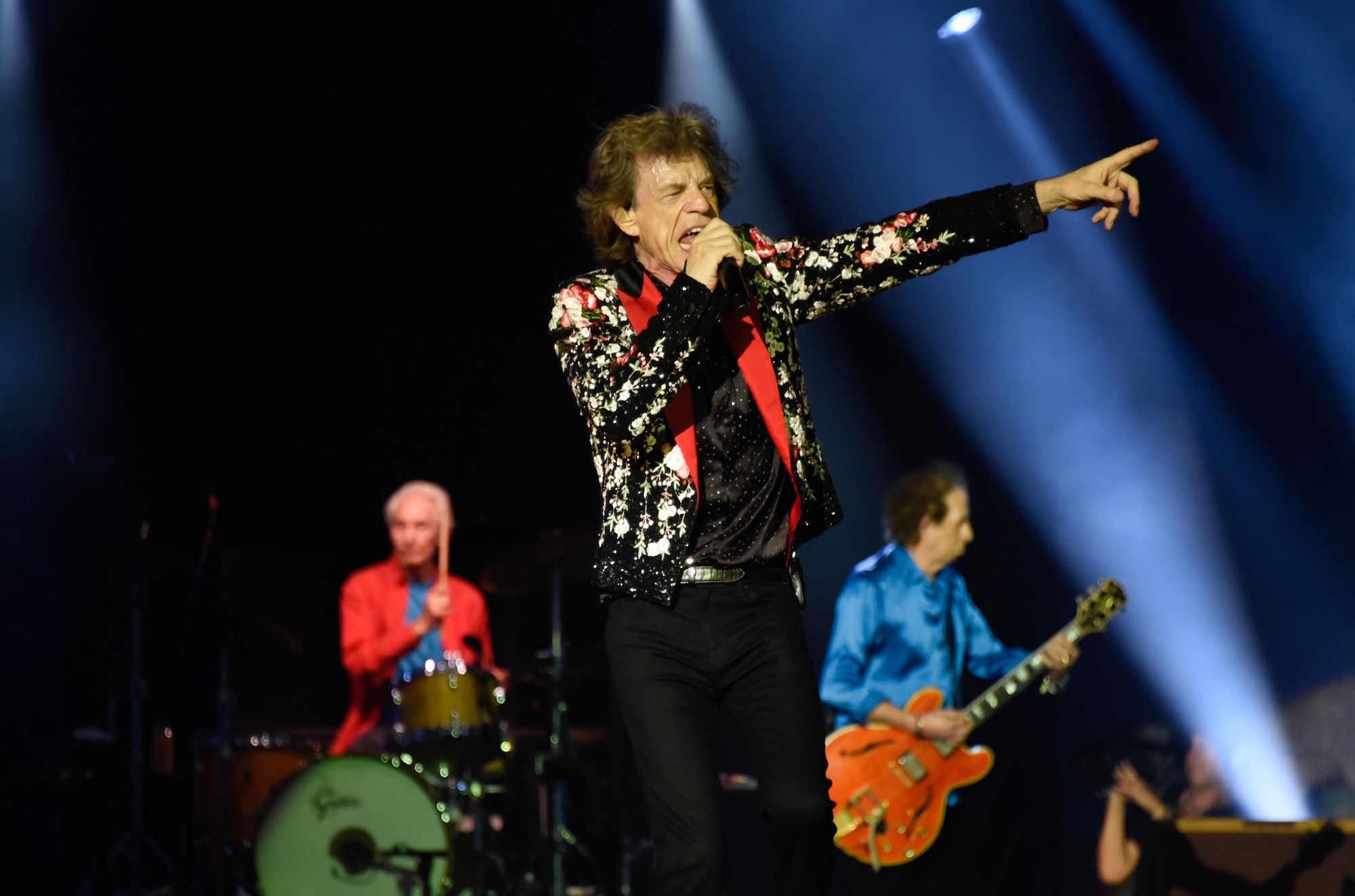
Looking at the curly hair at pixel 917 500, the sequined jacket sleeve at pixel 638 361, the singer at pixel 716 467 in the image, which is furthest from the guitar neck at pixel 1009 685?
the sequined jacket sleeve at pixel 638 361

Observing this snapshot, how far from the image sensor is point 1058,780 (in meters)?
6.26

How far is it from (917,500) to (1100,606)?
2.72 feet

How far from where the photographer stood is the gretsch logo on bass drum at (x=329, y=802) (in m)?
5.29

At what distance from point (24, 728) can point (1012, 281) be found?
536cm

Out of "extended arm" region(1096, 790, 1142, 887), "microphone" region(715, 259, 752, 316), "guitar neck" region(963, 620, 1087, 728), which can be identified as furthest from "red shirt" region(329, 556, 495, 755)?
"microphone" region(715, 259, 752, 316)

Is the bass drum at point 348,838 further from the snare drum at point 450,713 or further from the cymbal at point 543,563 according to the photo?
the cymbal at point 543,563

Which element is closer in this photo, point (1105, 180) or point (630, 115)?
point (1105, 180)

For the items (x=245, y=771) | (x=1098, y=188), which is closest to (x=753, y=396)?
(x=1098, y=188)

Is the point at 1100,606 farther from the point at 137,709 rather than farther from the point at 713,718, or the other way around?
the point at 137,709

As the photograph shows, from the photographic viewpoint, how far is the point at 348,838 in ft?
17.4

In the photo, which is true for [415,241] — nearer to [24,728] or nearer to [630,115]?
[24,728]

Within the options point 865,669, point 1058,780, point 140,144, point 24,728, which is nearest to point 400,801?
point 865,669

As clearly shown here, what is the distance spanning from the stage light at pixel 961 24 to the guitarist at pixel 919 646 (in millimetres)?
2291

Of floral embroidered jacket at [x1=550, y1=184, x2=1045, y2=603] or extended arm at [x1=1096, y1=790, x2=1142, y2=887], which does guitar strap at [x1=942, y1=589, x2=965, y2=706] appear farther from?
floral embroidered jacket at [x1=550, y1=184, x2=1045, y2=603]
